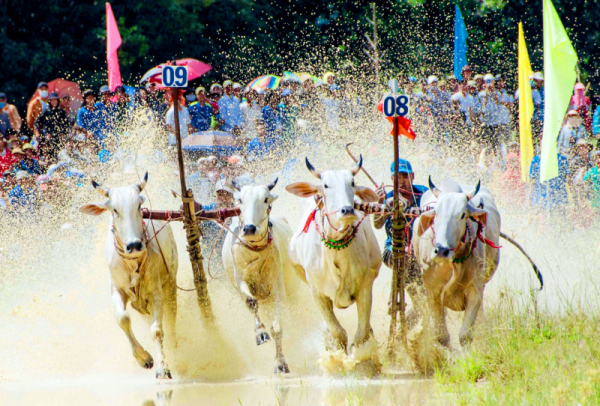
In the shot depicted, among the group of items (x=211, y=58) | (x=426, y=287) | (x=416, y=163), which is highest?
(x=211, y=58)

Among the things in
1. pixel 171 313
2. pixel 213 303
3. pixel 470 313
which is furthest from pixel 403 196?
pixel 171 313

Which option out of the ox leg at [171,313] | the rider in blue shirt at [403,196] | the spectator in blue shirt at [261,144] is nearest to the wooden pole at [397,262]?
the rider in blue shirt at [403,196]

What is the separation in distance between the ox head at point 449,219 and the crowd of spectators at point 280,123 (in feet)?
17.9

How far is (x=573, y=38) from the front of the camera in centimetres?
2078

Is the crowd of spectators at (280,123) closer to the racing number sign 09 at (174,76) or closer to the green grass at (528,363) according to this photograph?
the racing number sign 09 at (174,76)

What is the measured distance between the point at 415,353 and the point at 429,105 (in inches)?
266

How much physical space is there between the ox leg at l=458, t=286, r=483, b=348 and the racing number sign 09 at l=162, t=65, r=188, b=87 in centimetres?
342

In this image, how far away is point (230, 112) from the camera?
14711 mm

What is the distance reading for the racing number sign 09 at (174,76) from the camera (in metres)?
8.95

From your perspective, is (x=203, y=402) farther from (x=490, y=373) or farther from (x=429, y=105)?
(x=429, y=105)

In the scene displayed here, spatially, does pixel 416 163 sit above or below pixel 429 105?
below

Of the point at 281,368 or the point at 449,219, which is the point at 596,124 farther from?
the point at 281,368

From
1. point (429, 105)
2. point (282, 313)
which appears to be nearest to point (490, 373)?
point (282, 313)

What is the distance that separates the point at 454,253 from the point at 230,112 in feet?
25.0
